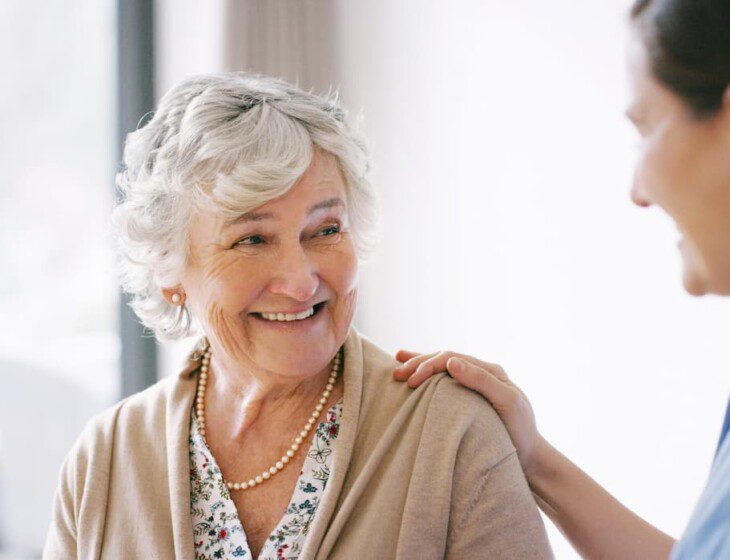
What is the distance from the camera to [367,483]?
55.0 inches

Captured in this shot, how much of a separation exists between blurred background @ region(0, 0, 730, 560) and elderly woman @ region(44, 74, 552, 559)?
0.74 metres

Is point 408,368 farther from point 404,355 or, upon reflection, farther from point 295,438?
point 295,438

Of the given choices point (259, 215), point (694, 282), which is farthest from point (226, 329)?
point (694, 282)

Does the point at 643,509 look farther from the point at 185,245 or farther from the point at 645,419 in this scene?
the point at 185,245

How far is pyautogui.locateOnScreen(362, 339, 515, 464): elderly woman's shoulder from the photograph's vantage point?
1.37 metres

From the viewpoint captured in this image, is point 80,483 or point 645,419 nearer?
point 80,483

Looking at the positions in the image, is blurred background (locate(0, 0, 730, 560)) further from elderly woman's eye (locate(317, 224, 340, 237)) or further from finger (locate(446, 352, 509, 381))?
elderly woman's eye (locate(317, 224, 340, 237))

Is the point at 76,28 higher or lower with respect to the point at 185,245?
higher

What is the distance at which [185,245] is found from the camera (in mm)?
1527

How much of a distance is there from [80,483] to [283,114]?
766 millimetres

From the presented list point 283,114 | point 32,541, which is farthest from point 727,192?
point 32,541

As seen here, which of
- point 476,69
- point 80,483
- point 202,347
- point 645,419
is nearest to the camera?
point 80,483

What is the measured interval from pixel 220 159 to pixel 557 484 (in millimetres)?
799

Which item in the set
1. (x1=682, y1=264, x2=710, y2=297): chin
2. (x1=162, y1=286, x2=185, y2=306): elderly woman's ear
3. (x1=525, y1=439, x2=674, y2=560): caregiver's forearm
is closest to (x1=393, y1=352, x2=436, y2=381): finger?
(x1=525, y1=439, x2=674, y2=560): caregiver's forearm
